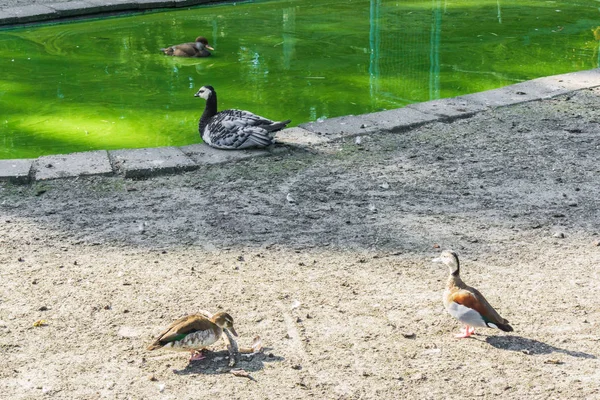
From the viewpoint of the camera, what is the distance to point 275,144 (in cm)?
599

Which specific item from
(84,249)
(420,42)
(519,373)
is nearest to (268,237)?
(84,249)

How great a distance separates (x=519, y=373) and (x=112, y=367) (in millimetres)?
1548

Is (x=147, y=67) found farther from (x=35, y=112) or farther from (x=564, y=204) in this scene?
(x=564, y=204)

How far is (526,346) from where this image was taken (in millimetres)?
3557

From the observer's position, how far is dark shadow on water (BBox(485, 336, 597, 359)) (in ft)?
11.5

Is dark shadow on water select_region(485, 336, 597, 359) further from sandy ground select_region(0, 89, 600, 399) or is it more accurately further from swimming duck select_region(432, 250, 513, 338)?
swimming duck select_region(432, 250, 513, 338)

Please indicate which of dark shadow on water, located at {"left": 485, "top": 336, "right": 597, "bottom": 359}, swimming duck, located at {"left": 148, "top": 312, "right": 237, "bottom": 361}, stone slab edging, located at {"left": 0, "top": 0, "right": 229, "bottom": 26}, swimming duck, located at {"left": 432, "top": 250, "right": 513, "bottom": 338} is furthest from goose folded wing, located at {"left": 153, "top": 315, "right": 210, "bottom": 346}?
stone slab edging, located at {"left": 0, "top": 0, "right": 229, "bottom": 26}

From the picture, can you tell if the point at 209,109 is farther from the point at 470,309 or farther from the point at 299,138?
the point at 470,309

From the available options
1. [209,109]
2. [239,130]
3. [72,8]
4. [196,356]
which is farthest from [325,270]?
[72,8]

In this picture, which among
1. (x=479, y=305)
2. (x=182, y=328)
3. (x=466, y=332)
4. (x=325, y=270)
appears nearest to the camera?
(x=182, y=328)

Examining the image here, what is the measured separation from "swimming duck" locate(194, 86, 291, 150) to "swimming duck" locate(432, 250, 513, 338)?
7.82ft

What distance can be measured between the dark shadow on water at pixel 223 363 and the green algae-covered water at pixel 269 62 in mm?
3238

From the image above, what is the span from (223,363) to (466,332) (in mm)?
994

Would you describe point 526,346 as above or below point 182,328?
below
